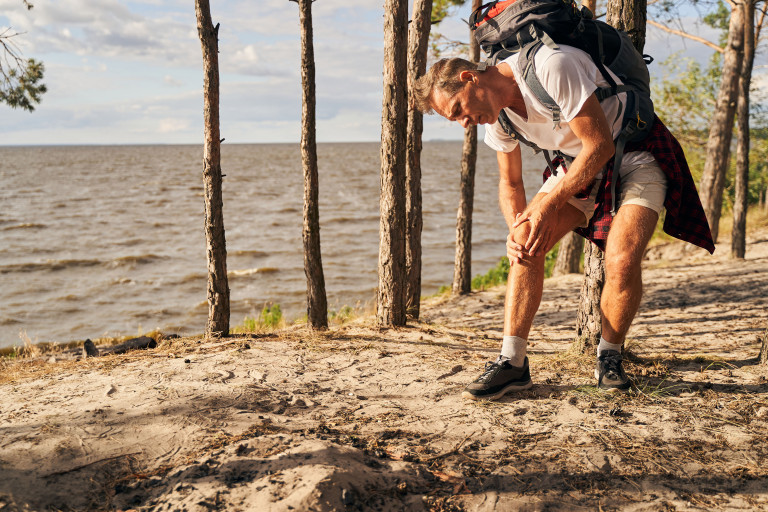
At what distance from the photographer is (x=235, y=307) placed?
1196 cm

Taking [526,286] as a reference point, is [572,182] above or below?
above

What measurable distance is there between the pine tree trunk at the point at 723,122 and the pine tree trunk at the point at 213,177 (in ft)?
30.5

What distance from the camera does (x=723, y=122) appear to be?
10828 mm

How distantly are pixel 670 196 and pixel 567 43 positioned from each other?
1059mm

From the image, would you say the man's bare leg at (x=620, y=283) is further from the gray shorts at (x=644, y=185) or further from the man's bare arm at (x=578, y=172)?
the man's bare arm at (x=578, y=172)

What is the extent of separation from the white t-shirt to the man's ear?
0.21 meters

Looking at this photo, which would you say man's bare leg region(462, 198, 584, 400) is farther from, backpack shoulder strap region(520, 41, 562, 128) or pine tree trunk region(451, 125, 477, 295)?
pine tree trunk region(451, 125, 477, 295)

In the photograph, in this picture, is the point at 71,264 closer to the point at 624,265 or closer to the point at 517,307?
the point at 517,307

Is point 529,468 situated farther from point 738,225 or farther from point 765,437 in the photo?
point 738,225

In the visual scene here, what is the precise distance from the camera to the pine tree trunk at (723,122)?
1040 centimetres

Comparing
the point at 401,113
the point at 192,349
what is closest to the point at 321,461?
the point at 192,349

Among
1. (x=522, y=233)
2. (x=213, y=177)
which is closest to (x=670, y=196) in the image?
(x=522, y=233)

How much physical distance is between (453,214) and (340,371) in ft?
67.0

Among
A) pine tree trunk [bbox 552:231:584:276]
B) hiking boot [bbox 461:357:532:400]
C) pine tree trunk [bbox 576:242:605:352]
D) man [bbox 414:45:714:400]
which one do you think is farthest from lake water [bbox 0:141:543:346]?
man [bbox 414:45:714:400]
